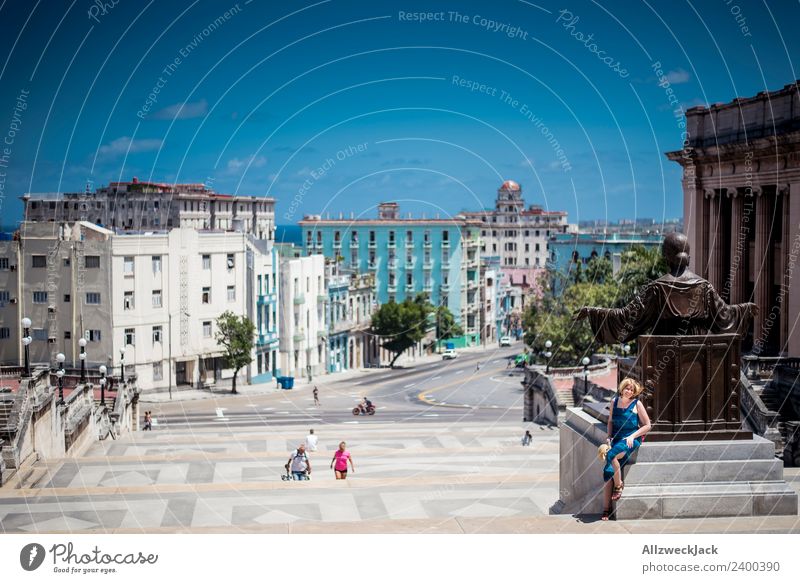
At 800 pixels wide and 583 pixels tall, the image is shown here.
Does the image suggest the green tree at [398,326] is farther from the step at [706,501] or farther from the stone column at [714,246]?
the step at [706,501]

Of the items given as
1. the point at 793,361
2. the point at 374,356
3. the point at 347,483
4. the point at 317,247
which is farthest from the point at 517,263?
the point at 347,483

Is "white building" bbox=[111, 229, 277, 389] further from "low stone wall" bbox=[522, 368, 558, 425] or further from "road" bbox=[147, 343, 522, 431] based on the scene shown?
"low stone wall" bbox=[522, 368, 558, 425]

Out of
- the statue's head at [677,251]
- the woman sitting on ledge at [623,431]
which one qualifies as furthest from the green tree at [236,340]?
the woman sitting on ledge at [623,431]

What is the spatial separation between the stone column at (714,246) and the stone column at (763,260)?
3.97 m

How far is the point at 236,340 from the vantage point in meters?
76.8

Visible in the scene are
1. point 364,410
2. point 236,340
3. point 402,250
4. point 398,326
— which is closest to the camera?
point 364,410

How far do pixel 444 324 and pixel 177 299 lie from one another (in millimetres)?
51418

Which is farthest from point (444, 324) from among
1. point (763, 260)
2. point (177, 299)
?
point (763, 260)

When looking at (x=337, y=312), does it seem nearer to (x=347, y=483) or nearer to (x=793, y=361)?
(x=793, y=361)

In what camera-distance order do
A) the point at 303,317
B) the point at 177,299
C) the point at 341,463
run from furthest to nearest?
the point at 303,317
the point at 177,299
the point at 341,463

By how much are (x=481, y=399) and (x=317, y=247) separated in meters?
59.8

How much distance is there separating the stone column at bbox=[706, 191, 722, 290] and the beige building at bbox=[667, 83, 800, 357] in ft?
0.14

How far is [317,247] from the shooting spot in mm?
130375

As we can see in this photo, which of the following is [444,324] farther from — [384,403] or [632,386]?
[632,386]
